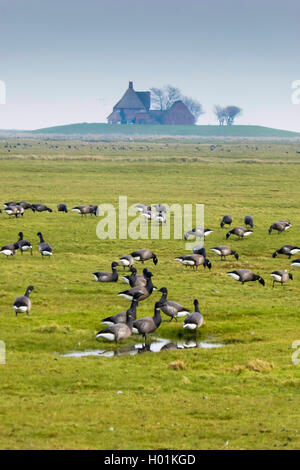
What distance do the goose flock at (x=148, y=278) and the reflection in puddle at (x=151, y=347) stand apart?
1.29ft

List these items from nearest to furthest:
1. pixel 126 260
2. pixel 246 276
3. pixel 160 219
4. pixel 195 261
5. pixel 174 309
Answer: pixel 174 309 < pixel 246 276 < pixel 126 260 < pixel 195 261 < pixel 160 219

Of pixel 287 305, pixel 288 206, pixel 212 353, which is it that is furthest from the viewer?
pixel 288 206

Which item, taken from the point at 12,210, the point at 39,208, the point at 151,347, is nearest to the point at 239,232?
the point at 12,210

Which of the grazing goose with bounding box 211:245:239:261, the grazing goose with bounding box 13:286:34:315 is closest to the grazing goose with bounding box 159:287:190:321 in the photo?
the grazing goose with bounding box 13:286:34:315

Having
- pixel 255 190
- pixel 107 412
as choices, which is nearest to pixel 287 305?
pixel 107 412

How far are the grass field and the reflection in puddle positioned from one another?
0.47m

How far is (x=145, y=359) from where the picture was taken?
20.7 m

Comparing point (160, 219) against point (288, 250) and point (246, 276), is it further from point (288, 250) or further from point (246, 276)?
point (246, 276)

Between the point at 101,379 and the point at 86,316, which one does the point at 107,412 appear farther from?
the point at 86,316

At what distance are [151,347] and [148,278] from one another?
16.6 ft

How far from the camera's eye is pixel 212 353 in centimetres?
2142

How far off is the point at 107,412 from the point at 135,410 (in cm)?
67

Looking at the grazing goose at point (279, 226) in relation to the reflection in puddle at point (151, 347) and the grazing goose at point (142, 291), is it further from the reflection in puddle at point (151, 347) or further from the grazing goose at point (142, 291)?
the reflection in puddle at point (151, 347)
